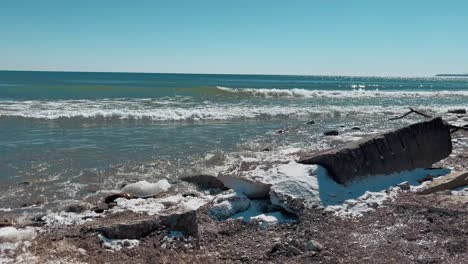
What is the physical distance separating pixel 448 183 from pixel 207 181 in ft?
12.4

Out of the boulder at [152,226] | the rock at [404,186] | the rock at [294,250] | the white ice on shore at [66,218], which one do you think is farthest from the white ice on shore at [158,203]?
the rock at [404,186]

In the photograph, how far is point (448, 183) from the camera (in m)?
7.00

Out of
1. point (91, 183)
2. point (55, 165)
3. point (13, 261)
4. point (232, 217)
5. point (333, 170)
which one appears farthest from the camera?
point (55, 165)

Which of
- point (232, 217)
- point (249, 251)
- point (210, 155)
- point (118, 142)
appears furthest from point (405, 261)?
point (118, 142)

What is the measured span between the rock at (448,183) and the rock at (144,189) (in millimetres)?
4017

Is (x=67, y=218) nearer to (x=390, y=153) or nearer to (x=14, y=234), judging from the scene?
(x=14, y=234)

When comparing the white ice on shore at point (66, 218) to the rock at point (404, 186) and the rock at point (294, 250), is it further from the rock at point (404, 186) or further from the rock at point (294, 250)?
the rock at point (404, 186)

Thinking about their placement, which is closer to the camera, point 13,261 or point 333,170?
point 13,261

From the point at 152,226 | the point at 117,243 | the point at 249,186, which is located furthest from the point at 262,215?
the point at 117,243

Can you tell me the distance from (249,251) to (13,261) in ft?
7.50

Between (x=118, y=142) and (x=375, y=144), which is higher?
(x=375, y=144)

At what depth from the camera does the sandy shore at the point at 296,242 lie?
15.7 feet

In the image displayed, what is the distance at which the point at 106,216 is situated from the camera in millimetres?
6293

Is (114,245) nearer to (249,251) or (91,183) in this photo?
(249,251)
